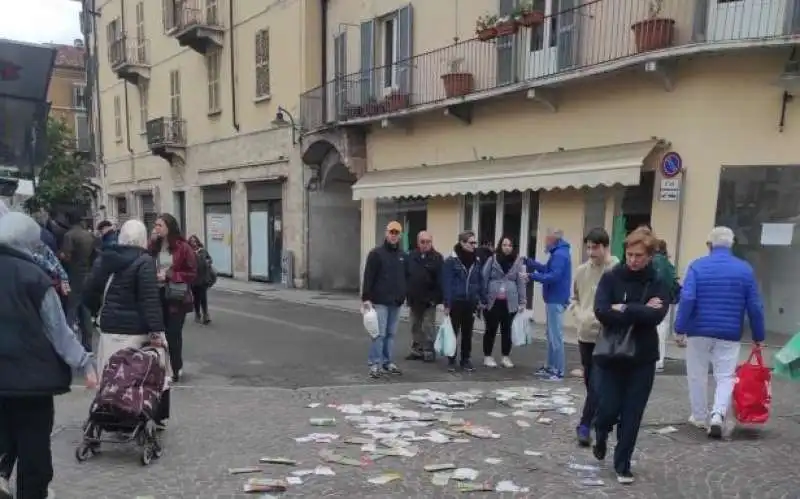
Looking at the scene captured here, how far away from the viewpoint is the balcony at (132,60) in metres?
25.2

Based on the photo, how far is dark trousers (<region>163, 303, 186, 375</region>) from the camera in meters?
6.36

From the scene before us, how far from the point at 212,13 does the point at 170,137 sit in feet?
15.9

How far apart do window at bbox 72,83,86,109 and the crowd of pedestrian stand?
46558 millimetres

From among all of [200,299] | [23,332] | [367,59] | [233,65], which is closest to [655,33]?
[367,59]

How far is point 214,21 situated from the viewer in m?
20.9

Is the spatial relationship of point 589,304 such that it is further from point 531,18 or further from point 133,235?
point 531,18

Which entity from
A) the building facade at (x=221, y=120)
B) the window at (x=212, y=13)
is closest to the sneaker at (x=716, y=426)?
the building facade at (x=221, y=120)

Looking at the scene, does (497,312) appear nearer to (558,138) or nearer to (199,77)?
A: (558,138)

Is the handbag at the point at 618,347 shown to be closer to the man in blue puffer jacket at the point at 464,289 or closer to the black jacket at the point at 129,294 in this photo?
the black jacket at the point at 129,294

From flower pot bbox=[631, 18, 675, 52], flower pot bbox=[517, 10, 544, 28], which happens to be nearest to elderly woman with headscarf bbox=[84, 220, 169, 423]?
flower pot bbox=[631, 18, 675, 52]

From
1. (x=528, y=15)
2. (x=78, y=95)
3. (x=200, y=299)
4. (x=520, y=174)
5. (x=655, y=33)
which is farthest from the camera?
(x=78, y=95)

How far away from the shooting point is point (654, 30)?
977 centimetres

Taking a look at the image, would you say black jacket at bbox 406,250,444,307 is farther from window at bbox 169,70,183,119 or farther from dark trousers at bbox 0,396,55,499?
window at bbox 169,70,183,119

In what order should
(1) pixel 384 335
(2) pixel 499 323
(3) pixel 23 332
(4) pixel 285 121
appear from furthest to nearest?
(4) pixel 285 121
(2) pixel 499 323
(1) pixel 384 335
(3) pixel 23 332
